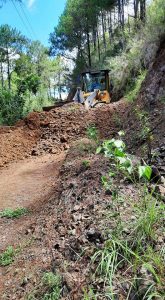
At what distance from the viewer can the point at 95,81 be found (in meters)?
13.6

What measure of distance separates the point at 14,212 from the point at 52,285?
7.61 feet

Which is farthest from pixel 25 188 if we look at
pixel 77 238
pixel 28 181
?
pixel 77 238

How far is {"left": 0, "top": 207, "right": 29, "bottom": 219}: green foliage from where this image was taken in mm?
4398

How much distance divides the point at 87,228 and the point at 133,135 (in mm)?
3347

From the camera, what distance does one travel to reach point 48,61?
138ft

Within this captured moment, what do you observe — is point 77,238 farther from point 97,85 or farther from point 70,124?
point 97,85

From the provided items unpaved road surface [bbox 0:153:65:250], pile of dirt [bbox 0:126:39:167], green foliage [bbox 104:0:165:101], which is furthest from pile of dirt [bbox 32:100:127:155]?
green foliage [bbox 104:0:165:101]

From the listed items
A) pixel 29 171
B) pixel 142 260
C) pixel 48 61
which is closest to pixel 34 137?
pixel 29 171

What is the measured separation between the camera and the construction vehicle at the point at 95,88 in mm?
11914

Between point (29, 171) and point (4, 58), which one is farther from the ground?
point (4, 58)

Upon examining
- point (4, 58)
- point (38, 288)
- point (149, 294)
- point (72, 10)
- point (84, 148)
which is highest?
point (72, 10)

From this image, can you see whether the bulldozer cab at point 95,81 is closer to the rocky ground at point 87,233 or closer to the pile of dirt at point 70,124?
the pile of dirt at point 70,124

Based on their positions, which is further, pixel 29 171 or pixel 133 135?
pixel 29 171

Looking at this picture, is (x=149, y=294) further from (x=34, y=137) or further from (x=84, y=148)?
(x=34, y=137)
